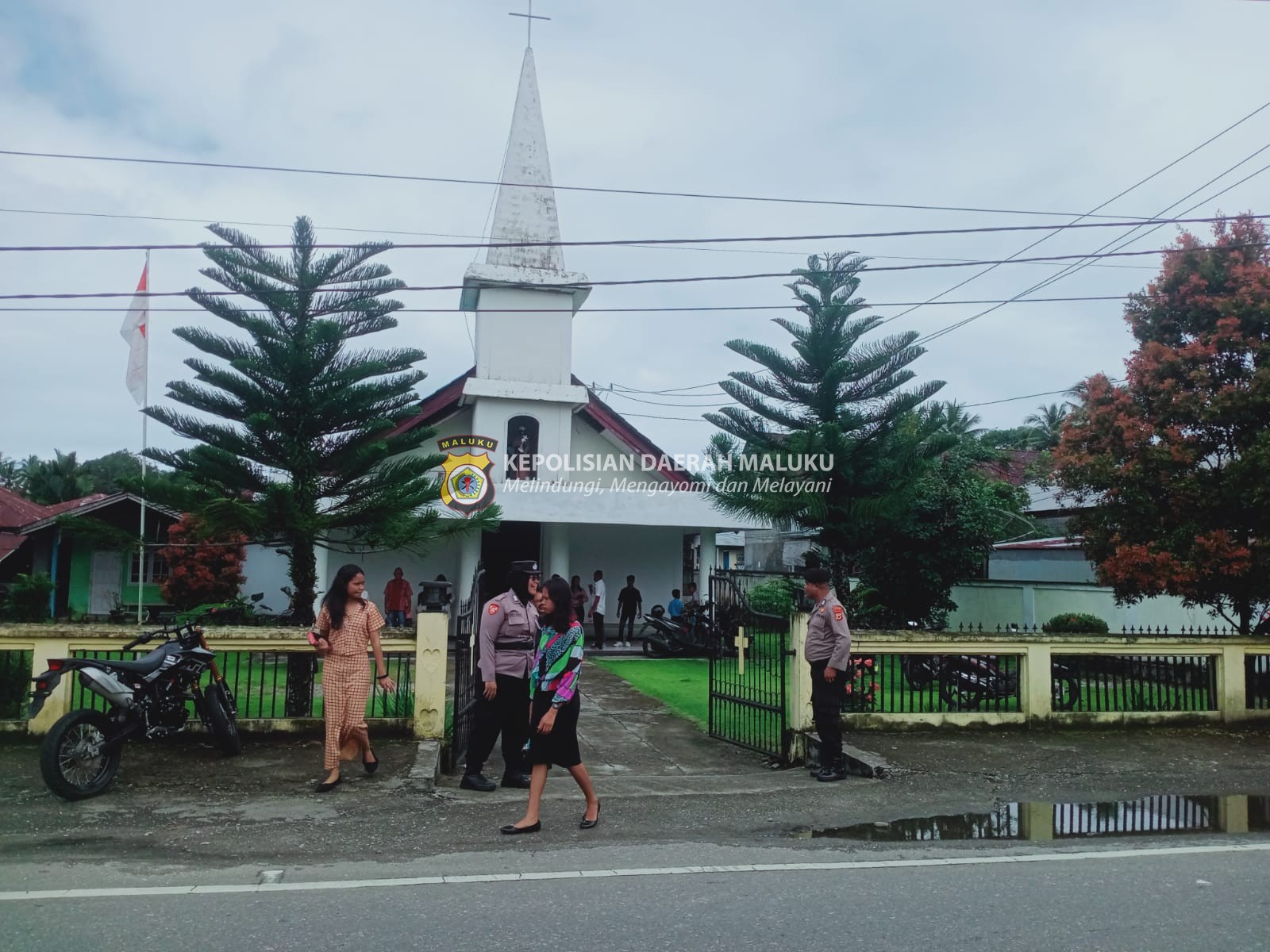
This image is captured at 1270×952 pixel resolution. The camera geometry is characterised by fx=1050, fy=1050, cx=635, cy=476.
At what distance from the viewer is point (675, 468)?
21.3 m

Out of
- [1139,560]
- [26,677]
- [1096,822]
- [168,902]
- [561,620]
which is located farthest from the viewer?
[1139,560]

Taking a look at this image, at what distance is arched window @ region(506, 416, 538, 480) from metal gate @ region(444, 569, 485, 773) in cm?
1101

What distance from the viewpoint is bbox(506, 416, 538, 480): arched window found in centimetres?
1981

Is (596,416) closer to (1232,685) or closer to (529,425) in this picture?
(529,425)

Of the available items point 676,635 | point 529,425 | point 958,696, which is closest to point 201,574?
point 529,425

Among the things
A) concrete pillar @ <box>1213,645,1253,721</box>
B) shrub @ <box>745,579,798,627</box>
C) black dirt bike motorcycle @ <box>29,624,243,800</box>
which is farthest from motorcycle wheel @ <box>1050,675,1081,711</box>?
black dirt bike motorcycle @ <box>29,624,243,800</box>

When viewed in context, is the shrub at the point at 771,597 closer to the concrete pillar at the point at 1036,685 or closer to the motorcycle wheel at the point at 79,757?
the concrete pillar at the point at 1036,685

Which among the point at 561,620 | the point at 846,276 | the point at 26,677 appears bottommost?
the point at 26,677

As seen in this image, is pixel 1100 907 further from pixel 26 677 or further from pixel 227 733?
pixel 26 677

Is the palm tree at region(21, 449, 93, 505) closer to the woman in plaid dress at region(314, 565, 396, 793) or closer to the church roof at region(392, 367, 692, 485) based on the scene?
the church roof at region(392, 367, 692, 485)

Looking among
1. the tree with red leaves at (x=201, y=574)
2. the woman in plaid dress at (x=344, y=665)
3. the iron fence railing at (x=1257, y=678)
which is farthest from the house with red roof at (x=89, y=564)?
the iron fence railing at (x=1257, y=678)

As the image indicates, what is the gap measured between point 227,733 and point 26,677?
6.33 ft

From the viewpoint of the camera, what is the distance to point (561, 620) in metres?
6.20

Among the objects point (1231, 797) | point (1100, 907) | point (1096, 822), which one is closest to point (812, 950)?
point (1100, 907)
